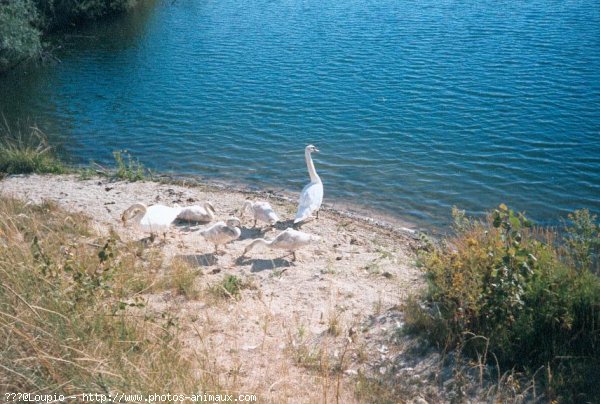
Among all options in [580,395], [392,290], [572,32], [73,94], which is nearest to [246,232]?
[392,290]

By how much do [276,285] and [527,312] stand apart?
13.0ft

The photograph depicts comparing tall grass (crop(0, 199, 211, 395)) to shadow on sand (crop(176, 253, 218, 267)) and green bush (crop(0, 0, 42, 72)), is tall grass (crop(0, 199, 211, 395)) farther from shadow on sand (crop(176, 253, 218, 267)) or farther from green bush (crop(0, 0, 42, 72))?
green bush (crop(0, 0, 42, 72))

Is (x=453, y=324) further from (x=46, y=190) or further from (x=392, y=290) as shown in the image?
(x=46, y=190)

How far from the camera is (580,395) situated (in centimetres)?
625

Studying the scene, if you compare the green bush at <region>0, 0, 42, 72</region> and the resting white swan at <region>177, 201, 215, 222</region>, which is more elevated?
the green bush at <region>0, 0, 42, 72</region>

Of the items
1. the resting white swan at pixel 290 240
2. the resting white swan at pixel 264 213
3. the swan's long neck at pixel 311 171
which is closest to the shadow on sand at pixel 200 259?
the resting white swan at pixel 290 240

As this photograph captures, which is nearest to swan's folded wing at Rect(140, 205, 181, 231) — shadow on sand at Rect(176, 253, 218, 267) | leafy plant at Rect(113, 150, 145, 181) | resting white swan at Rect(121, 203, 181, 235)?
resting white swan at Rect(121, 203, 181, 235)

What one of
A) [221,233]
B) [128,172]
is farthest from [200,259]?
[128,172]

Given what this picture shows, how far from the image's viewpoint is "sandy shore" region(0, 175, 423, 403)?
6.79 meters

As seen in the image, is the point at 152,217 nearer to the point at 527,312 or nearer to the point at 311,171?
the point at 311,171

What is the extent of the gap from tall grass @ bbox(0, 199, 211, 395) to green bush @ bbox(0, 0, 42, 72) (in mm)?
20393

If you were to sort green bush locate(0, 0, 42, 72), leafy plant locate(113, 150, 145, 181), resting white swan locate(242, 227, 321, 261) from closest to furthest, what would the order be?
resting white swan locate(242, 227, 321, 261), leafy plant locate(113, 150, 145, 181), green bush locate(0, 0, 42, 72)

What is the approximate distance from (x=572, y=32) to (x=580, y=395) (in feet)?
74.0

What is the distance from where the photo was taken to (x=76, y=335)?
5355 mm
